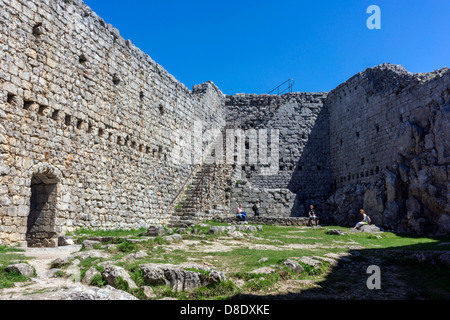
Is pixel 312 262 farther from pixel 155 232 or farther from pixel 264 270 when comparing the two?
pixel 155 232

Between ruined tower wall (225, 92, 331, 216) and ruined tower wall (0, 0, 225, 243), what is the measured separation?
10.3 meters

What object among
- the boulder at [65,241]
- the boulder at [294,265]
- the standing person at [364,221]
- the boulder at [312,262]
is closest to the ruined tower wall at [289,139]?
the standing person at [364,221]

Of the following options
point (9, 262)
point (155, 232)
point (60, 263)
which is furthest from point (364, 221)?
point (9, 262)

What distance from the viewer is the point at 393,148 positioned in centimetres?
2241

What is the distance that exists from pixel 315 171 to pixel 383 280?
22144 millimetres

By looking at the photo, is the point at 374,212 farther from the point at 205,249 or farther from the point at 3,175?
the point at 3,175

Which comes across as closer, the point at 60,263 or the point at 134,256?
the point at 60,263

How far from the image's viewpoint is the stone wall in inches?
741

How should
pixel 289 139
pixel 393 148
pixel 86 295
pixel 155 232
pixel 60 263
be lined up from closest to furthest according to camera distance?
1. pixel 86 295
2. pixel 60 263
3. pixel 155 232
4. pixel 393 148
5. pixel 289 139

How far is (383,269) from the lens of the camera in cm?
882

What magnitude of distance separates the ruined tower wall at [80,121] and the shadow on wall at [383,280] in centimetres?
813

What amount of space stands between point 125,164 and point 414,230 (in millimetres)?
14537

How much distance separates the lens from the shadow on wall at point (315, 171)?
28.6m
